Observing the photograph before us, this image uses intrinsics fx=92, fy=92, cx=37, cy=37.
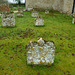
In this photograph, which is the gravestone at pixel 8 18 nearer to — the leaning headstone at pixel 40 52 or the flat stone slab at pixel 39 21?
the flat stone slab at pixel 39 21

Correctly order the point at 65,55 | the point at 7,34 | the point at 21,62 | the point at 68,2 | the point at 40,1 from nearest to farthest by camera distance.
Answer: the point at 21,62 → the point at 65,55 → the point at 7,34 → the point at 68,2 → the point at 40,1

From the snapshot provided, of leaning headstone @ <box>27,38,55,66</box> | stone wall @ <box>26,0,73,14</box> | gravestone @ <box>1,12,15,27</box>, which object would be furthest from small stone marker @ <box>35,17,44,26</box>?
stone wall @ <box>26,0,73,14</box>

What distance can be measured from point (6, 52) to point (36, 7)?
1685cm

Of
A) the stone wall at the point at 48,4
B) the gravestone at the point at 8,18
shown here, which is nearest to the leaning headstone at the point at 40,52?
the gravestone at the point at 8,18

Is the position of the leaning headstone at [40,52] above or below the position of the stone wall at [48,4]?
below

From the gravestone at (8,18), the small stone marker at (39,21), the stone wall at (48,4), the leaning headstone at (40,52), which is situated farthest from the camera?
the stone wall at (48,4)

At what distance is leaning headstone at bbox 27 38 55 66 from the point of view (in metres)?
3.59

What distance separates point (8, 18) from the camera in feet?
27.4

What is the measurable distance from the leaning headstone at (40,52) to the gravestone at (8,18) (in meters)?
5.52

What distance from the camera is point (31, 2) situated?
19.6 m

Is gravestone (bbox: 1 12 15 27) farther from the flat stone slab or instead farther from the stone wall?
the stone wall

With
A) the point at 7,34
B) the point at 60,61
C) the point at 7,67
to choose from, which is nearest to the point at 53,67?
the point at 60,61

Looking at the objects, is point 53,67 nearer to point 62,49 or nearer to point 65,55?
point 65,55

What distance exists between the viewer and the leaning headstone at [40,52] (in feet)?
11.8
